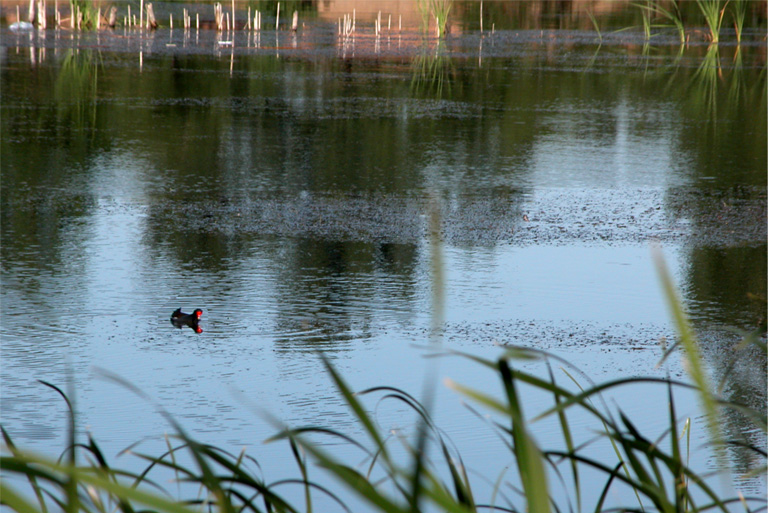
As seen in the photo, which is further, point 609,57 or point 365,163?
point 609,57

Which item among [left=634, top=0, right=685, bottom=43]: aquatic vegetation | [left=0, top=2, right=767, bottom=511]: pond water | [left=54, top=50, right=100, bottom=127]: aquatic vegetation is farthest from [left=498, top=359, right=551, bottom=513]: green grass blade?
[left=634, top=0, right=685, bottom=43]: aquatic vegetation

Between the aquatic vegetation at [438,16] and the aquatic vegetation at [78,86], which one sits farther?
the aquatic vegetation at [438,16]

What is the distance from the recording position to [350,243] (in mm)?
7953

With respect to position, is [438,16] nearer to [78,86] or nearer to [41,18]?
[41,18]

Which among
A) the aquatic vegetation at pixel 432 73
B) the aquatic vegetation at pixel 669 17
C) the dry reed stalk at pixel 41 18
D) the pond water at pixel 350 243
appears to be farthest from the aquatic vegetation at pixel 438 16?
the dry reed stalk at pixel 41 18

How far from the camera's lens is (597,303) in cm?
684

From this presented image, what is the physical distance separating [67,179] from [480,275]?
465 cm

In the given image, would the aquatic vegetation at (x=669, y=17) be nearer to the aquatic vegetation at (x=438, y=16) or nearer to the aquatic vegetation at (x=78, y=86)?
the aquatic vegetation at (x=438, y=16)

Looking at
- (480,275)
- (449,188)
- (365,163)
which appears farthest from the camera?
(365,163)

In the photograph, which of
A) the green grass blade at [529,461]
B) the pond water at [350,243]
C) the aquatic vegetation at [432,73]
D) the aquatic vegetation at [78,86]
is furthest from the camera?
the aquatic vegetation at [432,73]

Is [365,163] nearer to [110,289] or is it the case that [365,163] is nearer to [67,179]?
[67,179]

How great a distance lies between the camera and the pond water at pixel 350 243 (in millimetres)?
5238

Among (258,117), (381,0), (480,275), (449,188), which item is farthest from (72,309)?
(381,0)

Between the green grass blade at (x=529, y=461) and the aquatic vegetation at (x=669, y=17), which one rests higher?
the aquatic vegetation at (x=669, y=17)
